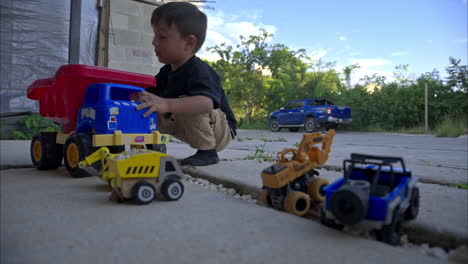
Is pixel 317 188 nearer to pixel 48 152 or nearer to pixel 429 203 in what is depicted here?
pixel 429 203

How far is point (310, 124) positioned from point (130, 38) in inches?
257

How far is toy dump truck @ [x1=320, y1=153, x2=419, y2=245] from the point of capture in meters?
0.96

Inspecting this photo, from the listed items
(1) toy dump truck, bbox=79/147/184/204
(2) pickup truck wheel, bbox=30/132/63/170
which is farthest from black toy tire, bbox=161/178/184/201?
(2) pickup truck wheel, bbox=30/132/63/170

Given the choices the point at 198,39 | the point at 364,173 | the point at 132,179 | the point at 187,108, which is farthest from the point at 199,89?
the point at 364,173

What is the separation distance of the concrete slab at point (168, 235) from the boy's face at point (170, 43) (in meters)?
1.01

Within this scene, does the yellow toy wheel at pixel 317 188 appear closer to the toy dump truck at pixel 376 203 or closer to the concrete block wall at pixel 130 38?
the toy dump truck at pixel 376 203

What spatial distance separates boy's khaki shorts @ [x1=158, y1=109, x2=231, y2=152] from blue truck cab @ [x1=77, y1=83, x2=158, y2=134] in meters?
0.38

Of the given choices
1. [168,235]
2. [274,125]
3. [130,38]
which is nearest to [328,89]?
[274,125]

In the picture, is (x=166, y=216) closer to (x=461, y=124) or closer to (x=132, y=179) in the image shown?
(x=132, y=179)

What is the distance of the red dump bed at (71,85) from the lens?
1.84 metres

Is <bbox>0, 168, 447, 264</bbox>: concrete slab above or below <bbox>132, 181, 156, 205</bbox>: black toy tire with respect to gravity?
below

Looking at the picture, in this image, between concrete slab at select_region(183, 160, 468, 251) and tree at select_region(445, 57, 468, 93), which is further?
tree at select_region(445, 57, 468, 93)

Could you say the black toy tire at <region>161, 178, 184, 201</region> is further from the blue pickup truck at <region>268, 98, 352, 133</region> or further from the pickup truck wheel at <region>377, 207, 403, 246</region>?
the blue pickup truck at <region>268, 98, 352, 133</region>

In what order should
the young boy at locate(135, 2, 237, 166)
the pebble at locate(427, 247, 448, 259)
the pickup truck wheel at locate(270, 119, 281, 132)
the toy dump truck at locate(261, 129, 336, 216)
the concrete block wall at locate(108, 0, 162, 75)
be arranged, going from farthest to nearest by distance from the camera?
the pickup truck wheel at locate(270, 119, 281, 132) → the concrete block wall at locate(108, 0, 162, 75) → the young boy at locate(135, 2, 237, 166) → the toy dump truck at locate(261, 129, 336, 216) → the pebble at locate(427, 247, 448, 259)
